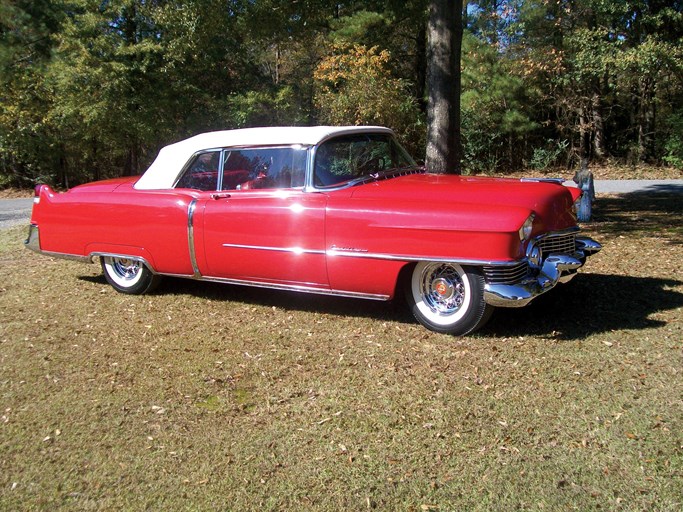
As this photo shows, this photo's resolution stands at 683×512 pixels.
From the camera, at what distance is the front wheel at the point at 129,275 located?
6238 mm

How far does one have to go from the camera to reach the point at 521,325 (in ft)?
16.3

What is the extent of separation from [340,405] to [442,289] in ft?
4.72

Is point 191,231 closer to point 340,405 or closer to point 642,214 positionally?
point 340,405

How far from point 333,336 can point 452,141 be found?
170 inches

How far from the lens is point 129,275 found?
6441 millimetres

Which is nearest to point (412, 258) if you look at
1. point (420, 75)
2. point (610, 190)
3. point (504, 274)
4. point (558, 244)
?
point (504, 274)

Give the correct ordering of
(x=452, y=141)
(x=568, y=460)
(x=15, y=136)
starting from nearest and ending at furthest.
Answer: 1. (x=568, y=460)
2. (x=452, y=141)
3. (x=15, y=136)

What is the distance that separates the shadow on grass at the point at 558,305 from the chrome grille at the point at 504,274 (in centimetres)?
55

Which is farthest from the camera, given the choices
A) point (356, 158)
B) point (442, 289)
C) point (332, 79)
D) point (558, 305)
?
point (332, 79)

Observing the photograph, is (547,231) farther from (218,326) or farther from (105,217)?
(105,217)

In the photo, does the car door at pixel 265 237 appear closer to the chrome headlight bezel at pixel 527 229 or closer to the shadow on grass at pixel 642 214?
the chrome headlight bezel at pixel 527 229

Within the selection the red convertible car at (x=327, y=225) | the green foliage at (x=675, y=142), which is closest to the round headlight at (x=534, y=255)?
the red convertible car at (x=327, y=225)

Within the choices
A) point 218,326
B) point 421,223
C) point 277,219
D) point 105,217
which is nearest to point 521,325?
point 421,223

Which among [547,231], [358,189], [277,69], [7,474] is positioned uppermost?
[277,69]
